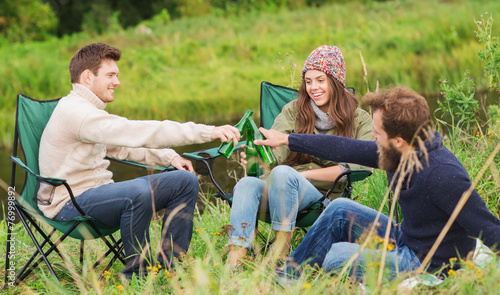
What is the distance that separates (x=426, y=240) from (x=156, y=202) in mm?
1150

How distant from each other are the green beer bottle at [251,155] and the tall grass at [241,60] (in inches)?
162

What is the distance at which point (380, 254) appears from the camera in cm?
200

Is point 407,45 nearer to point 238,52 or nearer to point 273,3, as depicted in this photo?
point 238,52

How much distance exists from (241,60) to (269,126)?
21.6 ft

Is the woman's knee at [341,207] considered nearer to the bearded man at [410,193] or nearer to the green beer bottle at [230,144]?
the bearded man at [410,193]

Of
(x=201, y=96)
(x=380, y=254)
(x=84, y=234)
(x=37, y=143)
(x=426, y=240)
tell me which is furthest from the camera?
(x=201, y=96)

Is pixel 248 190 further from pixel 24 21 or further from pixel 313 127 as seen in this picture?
pixel 24 21

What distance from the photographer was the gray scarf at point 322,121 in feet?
9.94

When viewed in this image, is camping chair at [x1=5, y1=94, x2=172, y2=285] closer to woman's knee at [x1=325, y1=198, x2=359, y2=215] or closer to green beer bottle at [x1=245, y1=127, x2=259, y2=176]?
green beer bottle at [x1=245, y1=127, x2=259, y2=176]

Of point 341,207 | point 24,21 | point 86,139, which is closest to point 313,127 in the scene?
point 341,207

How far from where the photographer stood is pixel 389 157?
215 centimetres

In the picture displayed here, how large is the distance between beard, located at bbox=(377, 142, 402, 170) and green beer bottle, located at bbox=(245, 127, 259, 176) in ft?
2.44

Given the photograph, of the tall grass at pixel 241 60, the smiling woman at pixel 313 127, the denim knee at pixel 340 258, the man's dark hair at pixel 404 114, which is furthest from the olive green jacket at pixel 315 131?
the tall grass at pixel 241 60

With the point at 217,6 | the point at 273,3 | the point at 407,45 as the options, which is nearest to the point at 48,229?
the point at 407,45
